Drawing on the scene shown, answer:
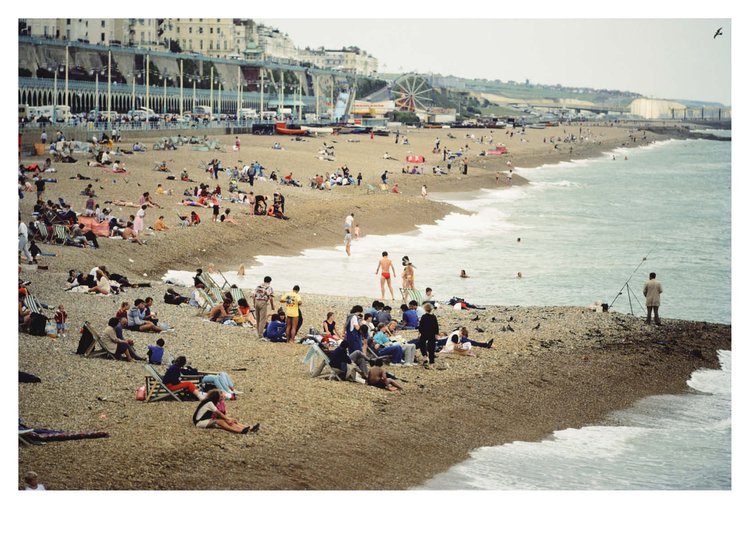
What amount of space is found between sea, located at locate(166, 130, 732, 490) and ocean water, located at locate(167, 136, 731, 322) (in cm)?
5

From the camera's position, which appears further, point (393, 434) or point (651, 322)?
point (651, 322)

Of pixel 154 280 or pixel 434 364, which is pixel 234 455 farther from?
pixel 154 280

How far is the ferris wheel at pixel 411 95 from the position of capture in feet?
293

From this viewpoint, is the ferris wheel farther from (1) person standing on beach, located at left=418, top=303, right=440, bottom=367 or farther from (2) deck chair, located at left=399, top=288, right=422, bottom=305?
(1) person standing on beach, located at left=418, top=303, right=440, bottom=367

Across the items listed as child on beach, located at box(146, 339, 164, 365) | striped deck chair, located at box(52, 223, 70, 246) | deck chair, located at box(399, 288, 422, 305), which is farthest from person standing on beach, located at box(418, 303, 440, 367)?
striped deck chair, located at box(52, 223, 70, 246)

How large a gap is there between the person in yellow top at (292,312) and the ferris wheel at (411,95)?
2997 inches

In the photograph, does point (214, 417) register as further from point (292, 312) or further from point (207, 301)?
point (207, 301)

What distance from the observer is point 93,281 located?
589 inches

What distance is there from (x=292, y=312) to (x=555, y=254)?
12.9 metres

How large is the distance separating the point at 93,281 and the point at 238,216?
9151 millimetres

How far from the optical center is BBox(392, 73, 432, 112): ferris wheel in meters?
89.4

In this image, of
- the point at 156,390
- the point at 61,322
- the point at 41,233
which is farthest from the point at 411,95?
the point at 156,390

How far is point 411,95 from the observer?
91500 mm
